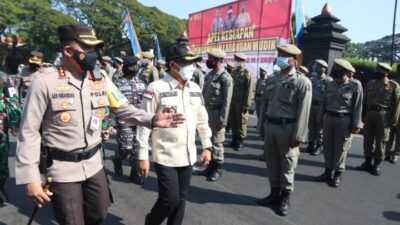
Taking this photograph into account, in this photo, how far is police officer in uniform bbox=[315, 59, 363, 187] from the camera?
5.85 m

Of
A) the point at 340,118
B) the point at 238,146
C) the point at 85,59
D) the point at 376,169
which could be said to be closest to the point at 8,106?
the point at 85,59

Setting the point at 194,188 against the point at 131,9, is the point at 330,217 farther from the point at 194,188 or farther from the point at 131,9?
the point at 131,9

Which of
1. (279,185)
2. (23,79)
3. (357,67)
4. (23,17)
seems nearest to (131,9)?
(23,17)

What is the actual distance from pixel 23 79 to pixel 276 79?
4.78 metres

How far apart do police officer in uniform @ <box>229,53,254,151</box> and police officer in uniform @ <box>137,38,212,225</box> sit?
192 inches

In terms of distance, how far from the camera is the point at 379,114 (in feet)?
22.6

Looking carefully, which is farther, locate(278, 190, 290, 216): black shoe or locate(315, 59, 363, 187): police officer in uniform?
locate(315, 59, 363, 187): police officer in uniform

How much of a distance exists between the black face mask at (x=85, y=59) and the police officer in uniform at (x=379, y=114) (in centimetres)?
577

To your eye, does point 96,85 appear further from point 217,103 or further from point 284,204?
point 217,103

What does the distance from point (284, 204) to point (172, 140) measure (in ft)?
6.63

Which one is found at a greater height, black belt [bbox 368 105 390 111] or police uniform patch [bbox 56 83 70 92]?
police uniform patch [bbox 56 83 70 92]

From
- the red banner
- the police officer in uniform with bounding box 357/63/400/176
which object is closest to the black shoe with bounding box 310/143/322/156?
the police officer in uniform with bounding box 357/63/400/176

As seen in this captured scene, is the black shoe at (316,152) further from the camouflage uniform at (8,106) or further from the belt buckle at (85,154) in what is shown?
the belt buckle at (85,154)

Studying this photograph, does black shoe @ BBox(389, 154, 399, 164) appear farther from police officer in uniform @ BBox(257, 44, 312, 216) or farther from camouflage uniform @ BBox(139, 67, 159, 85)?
camouflage uniform @ BBox(139, 67, 159, 85)
